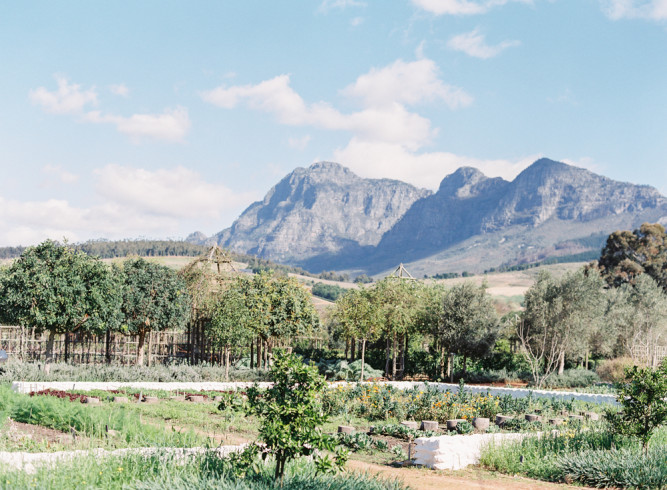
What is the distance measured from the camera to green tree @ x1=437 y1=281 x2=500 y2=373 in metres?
23.3

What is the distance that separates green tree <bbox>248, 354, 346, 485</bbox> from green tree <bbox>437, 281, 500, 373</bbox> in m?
18.6

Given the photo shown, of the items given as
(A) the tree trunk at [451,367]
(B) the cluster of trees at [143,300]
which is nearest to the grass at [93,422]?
(B) the cluster of trees at [143,300]

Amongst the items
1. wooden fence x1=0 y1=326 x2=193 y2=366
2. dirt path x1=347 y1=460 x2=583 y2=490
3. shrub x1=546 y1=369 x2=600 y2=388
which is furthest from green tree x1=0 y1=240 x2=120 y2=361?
shrub x1=546 y1=369 x2=600 y2=388

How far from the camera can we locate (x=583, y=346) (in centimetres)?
2403

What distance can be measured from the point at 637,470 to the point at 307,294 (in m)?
15.3

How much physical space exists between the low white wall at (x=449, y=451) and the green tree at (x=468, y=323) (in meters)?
14.1

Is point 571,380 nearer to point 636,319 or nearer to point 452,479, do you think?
point 636,319

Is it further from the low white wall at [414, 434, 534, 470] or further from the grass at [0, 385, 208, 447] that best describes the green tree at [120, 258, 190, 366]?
the low white wall at [414, 434, 534, 470]

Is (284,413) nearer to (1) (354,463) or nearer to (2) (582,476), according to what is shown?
(1) (354,463)

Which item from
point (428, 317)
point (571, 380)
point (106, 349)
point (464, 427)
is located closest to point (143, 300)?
point (106, 349)

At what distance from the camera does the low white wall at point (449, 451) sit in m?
8.71

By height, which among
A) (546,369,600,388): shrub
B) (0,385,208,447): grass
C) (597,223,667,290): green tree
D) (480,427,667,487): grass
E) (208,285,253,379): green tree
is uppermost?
(597,223,667,290): green tree

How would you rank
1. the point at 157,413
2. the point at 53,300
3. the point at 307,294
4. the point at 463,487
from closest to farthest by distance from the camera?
the point at 463,487, the point at 157,413, the point at 53,300, the point at 307,294

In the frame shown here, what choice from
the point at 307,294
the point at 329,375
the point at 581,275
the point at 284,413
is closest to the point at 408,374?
the point at 329,375
